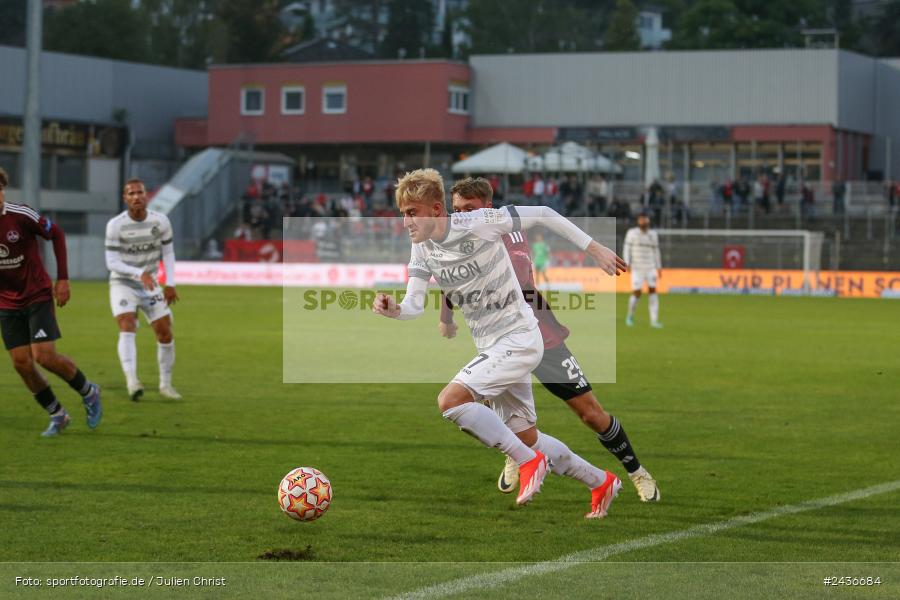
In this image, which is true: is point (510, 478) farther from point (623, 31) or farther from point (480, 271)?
point (623, 31)

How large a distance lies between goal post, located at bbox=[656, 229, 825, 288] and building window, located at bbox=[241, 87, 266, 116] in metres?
27.4

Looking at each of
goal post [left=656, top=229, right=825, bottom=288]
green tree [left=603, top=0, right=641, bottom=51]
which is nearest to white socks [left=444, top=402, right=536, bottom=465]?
goal post [left=656, top=229, right=825, bottom=288]

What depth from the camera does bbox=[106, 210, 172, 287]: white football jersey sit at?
44.0ft

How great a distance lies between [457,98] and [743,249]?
2270 cm

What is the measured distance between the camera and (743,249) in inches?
1640

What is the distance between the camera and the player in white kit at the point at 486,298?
7465 mm

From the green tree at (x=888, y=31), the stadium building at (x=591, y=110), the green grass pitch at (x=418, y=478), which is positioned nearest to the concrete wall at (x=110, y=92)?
the stadium building at (x=591, y=110)

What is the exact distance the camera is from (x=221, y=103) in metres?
64.0

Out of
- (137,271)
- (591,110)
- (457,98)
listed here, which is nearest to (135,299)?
(137,271)

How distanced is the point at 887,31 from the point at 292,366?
269 ft

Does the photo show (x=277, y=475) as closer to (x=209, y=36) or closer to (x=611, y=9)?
(x=209, y=36)

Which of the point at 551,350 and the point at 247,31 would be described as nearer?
the point at 551,350

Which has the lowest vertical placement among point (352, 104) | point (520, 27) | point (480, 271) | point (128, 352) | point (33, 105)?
point (128, 352)

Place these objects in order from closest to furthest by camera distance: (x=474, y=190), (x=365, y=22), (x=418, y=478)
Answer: (x=474, y=190), (x=418, y=478), (x=365, y=22)
